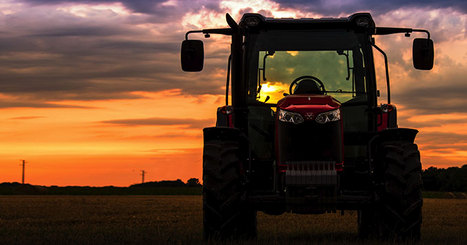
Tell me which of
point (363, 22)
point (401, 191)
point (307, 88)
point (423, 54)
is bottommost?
point (401, 191)

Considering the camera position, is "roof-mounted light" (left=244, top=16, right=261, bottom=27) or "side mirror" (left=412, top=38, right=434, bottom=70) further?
"roof-mounted light" (left=244, top=16, right=261, bottom=27)

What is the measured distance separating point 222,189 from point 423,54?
3685 mm

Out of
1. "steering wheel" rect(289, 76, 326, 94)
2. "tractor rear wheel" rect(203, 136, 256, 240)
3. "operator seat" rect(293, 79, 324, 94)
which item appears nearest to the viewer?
"tractor rear wheel" rect(203, 136, 256, 240)

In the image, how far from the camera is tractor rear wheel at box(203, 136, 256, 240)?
9.88 m

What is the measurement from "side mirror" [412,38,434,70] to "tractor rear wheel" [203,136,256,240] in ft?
9.89

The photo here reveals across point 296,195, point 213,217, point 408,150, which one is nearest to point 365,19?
point 408,150

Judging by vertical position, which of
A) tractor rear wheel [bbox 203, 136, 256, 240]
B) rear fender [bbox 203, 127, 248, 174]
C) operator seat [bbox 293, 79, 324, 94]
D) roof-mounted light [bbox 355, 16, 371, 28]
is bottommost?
tractor rear wheel [bbox 203, 136, 256, 240]

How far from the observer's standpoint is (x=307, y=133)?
9.98 metres

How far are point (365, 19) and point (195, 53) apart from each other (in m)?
2.63

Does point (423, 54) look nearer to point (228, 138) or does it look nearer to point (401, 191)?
point (401, 191)

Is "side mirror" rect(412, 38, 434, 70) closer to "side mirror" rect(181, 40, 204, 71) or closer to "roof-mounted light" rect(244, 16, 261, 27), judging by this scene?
"roof-mounted light" rect(244, 16, 261, 27)

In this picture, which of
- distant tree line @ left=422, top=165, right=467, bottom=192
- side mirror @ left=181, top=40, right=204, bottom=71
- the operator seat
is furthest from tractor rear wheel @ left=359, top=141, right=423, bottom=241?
distant tree line @ left=422, top=165, right=467, bottom=192

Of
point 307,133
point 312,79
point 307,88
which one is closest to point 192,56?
point 307,88

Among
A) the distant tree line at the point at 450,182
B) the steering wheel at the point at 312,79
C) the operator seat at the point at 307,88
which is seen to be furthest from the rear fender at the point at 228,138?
the distant tree line at the point at 450,182
